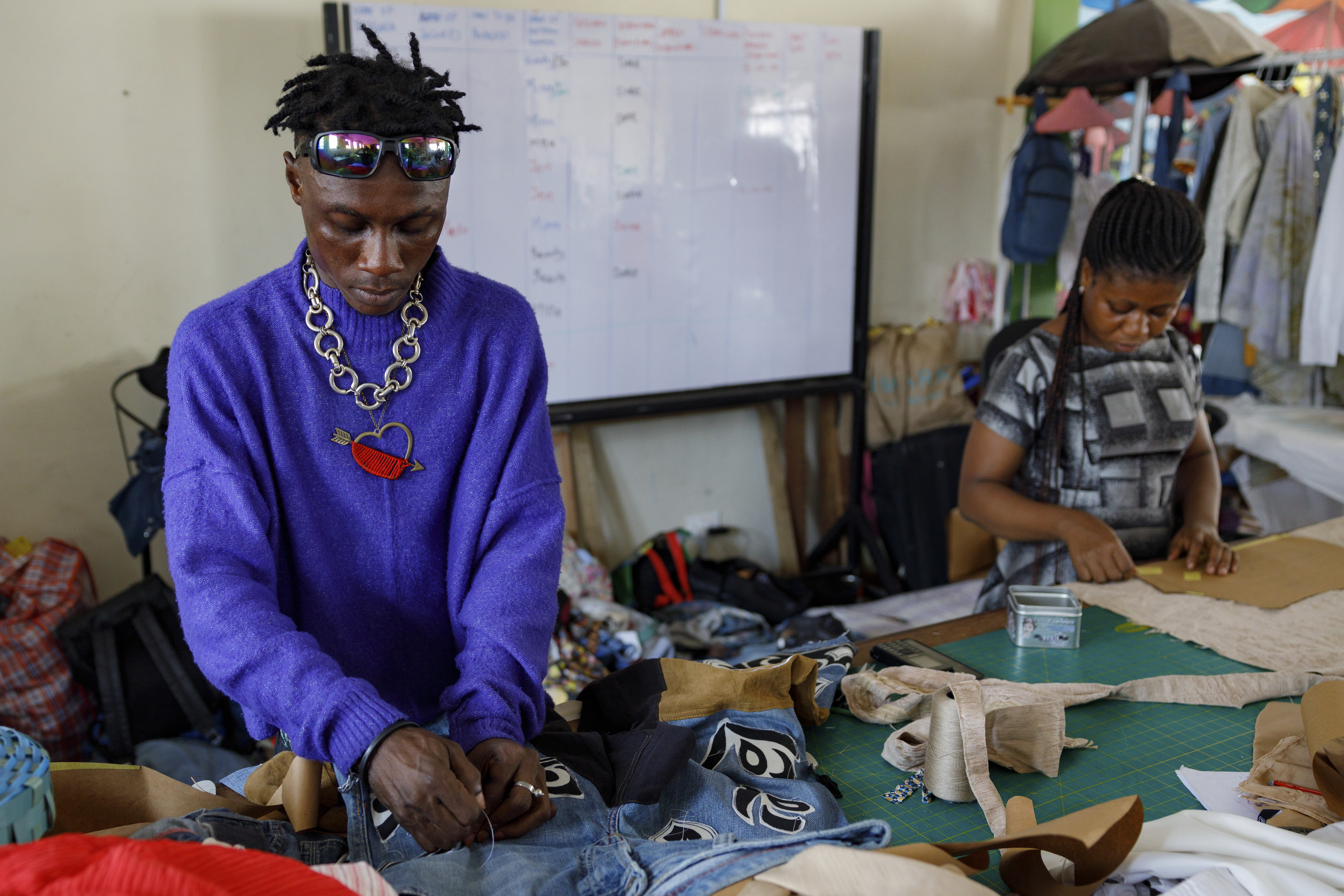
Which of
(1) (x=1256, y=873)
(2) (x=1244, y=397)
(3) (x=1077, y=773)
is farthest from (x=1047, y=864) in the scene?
(2) (x=1244, y=397)

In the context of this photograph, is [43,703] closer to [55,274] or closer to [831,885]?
[55,274]

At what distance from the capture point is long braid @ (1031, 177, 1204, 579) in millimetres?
2045

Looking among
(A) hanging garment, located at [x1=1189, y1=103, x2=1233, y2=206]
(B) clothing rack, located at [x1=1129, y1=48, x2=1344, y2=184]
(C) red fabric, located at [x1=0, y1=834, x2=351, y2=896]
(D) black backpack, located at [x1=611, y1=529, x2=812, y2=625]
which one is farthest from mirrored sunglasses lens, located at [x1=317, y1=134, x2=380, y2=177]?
(A) hanging garment, located at [x1=1189, y1=103, x2=1233, y2=206]

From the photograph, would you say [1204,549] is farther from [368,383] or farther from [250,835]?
[250,835]

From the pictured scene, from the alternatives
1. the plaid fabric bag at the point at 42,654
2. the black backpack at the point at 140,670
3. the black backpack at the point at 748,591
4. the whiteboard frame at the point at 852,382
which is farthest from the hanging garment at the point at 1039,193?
the plaid fabric bag at the point at 42,654

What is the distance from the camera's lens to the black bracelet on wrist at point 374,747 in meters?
1.01

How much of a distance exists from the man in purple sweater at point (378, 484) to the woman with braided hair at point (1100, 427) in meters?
1.23

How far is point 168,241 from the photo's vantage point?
3.28 meters

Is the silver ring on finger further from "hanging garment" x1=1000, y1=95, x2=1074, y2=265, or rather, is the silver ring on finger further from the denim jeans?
"hanging garment" x1=1000, y1=95, x2=1074, y2=265

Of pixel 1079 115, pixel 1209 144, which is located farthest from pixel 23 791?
pixel 1209 144

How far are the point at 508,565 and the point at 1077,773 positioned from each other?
0.80 meters

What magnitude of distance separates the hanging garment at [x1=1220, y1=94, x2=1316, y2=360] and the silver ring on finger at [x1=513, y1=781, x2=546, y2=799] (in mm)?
4052

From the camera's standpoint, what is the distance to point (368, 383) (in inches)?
49.4

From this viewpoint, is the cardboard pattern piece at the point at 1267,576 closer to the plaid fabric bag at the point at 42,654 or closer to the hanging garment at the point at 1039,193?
the hanging garment at the point at 1039,193
